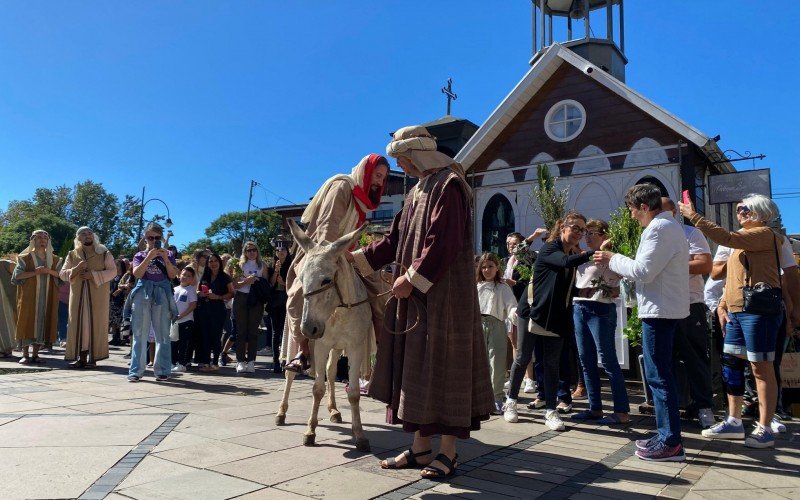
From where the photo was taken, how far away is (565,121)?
16.9 metres

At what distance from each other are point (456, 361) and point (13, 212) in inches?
3614

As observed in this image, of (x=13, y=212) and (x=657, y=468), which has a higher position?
(x=13, y=212)

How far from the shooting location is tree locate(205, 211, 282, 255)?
6862 cm

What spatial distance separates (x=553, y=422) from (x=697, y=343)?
1.60 metres

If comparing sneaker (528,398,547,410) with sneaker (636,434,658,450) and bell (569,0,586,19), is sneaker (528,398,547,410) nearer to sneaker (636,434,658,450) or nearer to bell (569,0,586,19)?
sneaker (636,434,658,450)

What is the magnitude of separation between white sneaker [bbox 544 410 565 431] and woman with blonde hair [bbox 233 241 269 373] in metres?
5.62

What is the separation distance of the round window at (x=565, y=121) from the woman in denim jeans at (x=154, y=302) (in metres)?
12.2

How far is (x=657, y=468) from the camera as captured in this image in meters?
4.01

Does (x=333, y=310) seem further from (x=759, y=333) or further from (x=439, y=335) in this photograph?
(x=759, y=333)

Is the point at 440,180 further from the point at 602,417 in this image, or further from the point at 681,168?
the point at 681,168

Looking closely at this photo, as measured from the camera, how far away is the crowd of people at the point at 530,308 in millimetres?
3717

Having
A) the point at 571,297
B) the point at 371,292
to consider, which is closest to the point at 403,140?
the point at 371,292

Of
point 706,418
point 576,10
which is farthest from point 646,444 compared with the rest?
point 576,10

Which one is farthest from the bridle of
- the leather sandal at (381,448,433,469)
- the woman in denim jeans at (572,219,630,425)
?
the woman in denim jeans at (572,219,630,425)
